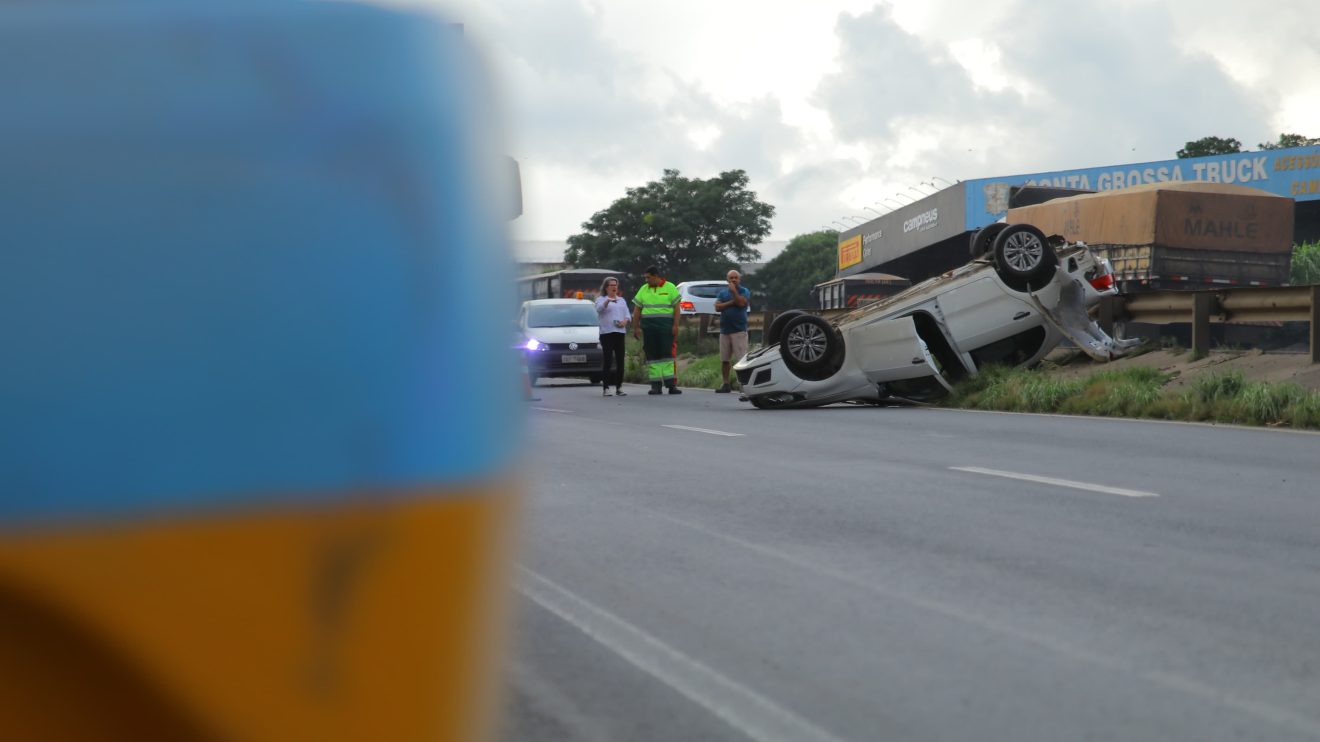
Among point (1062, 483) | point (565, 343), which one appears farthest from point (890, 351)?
point (565, 343)

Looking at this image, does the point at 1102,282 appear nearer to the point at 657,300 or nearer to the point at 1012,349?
the point at 1012,349

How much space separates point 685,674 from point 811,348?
12806 mm

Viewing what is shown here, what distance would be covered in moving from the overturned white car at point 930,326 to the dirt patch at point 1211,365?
1298 millimetres

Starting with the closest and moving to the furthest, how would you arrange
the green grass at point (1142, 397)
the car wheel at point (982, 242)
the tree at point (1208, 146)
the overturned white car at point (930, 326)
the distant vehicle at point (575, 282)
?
the green grass at point (1142, 397)
the overturned white car at point (930, 326)
the car wheel at point (982, 242)
the distant vehicle at point (575, 282)
the tree at point (1208, 146)

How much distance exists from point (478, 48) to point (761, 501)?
6542 mm

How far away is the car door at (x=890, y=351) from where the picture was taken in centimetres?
1677

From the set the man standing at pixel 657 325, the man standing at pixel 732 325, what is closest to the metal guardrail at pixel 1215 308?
the man standing at pixel 732 325

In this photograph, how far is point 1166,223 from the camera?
27406 millimetres

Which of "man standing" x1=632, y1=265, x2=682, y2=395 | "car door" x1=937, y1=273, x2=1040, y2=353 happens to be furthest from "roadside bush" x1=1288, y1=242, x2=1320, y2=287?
"car door" x1=937, y1=273, x2=1040, y2=353

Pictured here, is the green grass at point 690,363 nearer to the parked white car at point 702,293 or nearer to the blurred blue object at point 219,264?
the parked white car at point 702,293

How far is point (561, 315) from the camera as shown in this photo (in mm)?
27391

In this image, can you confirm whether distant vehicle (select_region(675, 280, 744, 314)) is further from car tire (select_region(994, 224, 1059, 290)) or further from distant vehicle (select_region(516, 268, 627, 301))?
car tire (select_region(994, 224, 1059, 290))

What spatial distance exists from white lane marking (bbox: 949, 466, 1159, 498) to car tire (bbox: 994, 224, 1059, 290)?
7299 millimetres

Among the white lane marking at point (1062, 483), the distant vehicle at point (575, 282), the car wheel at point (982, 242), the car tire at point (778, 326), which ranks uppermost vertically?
the distant vehicle at point (575, 282)
